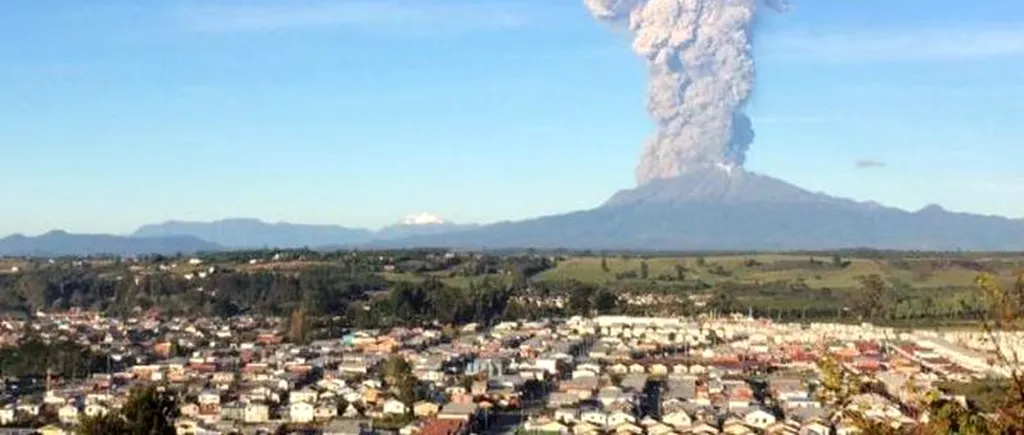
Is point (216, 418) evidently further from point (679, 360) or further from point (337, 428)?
point (679, 360)

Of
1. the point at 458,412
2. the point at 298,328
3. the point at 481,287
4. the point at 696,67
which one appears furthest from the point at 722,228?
the point at 458,412

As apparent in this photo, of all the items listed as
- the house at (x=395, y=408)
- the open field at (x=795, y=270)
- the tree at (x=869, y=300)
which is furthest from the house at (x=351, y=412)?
the open field at (x=795, y=270)

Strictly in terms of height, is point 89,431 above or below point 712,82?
below

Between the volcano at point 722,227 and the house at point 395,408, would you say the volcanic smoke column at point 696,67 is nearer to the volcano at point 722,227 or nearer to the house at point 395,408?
the volcano at point 722,227

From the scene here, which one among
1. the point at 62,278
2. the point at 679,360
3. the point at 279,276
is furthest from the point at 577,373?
the point at 62,278

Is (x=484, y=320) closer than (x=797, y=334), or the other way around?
(x=797, y=334)

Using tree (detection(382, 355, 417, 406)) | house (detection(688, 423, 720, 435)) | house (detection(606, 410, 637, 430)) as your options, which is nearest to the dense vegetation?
tree (detection(382, 355, 417, 406))

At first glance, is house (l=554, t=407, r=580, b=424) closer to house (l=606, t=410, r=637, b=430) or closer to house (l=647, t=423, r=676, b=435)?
house (l=606, t=410, r=637, b=430)
